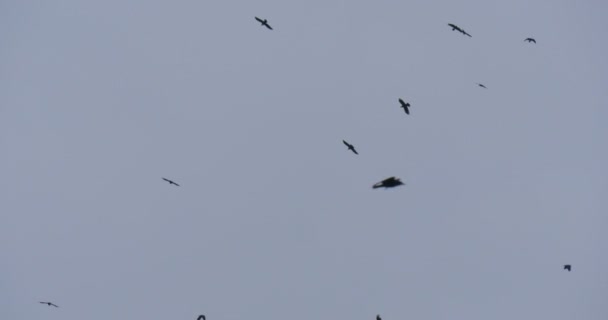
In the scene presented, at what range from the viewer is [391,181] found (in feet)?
93.5
